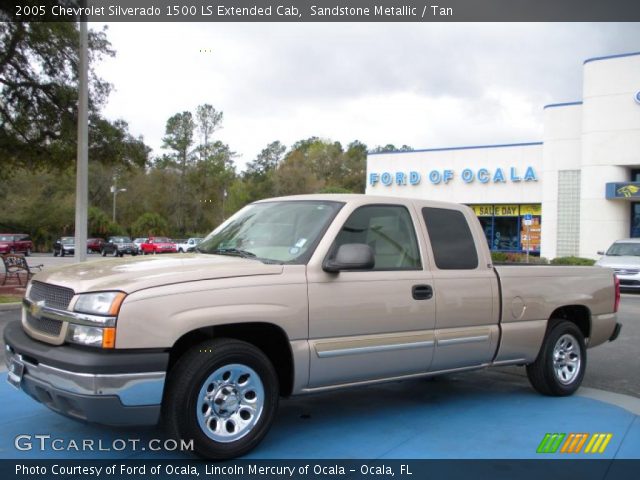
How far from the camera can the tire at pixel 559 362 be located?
6426 mm

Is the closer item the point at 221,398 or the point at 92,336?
the point at 92,336

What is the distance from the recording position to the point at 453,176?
122 ft

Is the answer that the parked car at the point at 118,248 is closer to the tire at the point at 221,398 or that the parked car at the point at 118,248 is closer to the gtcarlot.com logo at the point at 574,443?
the tire at the point at 221,398

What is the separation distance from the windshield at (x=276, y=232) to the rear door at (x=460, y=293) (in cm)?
Answer: 107

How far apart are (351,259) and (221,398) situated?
4.39 feet

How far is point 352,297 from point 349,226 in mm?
619

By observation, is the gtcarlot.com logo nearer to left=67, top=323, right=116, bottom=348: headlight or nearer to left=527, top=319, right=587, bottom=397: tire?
left=527, top=319, right=587, bottom=397: tire

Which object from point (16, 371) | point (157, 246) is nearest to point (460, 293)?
point (16, 371)

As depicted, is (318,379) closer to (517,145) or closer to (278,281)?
(278,281)

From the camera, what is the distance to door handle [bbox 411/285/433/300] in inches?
209

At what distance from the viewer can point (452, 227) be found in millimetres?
5957

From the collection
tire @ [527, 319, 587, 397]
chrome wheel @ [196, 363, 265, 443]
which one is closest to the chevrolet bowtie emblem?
chrome wheel @ [196, 363, 265, 443]

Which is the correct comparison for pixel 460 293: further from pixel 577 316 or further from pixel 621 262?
pixel 621 262

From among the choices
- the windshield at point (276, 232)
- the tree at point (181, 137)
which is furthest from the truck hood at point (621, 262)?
the tree at point (181, 137)
